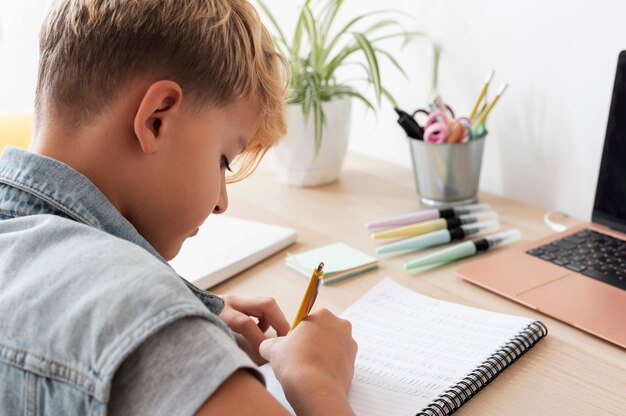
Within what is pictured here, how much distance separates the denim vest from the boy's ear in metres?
0.09

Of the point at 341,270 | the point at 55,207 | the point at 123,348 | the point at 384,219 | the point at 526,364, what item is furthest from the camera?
the point at 384,219

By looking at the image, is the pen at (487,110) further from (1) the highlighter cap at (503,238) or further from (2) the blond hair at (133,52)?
(2) the blond hair at (133,52)

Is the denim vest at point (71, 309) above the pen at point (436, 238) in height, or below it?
above

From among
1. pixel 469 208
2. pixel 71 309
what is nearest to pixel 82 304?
pixel 71 309

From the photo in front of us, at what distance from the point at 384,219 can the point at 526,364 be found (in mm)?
414

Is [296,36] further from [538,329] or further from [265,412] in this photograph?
[265,412]

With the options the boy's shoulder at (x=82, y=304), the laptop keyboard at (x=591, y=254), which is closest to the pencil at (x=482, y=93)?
the laptop keyboard at (x=591, y=254)

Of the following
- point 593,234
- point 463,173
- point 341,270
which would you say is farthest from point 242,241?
point 593,234

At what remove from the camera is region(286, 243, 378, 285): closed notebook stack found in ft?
3.03

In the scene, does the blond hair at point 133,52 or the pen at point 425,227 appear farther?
the pen at point 425,227

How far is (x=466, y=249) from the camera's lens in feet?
3.17

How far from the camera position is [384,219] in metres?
1.10

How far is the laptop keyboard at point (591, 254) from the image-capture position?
2.89 feet

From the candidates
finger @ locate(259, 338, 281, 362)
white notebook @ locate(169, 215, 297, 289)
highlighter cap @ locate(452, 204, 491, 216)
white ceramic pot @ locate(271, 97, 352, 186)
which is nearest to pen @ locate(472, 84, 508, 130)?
highlighter cap @ locate(452, 204, 491, 216)
